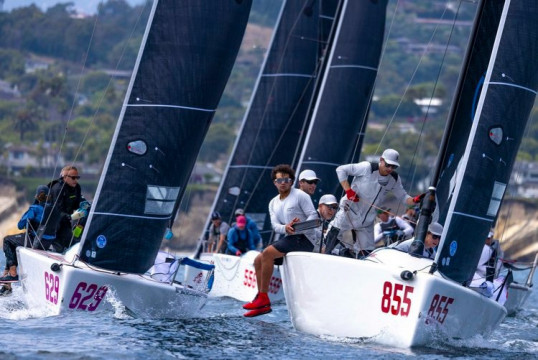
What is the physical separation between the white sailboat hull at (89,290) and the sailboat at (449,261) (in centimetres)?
110

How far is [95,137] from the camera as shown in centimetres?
8588

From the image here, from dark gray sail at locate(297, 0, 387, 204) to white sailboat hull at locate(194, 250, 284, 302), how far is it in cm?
222

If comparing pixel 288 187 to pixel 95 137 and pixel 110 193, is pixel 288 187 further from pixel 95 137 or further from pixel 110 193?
pixel 95 137

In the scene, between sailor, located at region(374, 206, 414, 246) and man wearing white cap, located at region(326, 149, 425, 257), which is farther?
sailor, located at region(374, 206, 414, 246)

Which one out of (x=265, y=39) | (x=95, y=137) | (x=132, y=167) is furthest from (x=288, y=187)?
(x=265, y=39)

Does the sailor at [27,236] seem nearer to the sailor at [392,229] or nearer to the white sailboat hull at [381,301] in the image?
the white sailboat hull at [381,301]

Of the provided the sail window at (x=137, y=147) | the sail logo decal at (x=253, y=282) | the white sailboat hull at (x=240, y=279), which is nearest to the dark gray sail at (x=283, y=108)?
the white sailboat hull at (x=240, y=279)

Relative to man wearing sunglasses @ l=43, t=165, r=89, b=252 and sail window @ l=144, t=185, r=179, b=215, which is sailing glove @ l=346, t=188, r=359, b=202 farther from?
man wearing sunglasses @ l=43, t=165, r=89, b=252

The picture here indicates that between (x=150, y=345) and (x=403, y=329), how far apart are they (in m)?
1.78

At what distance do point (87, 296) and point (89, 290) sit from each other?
0.05 metres

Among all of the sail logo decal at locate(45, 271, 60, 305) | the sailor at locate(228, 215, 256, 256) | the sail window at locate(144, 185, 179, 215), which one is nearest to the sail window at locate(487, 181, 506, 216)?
the sail window at locate(144, 185, 179, 215)

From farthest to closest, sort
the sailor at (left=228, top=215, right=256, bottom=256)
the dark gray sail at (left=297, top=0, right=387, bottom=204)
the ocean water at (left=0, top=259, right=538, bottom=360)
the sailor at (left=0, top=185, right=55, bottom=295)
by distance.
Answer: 1. the dark gray sail at (left=297, top=0, right=387, bottom=204)
2. the sailor at (left=228, top=215, right=256, bottom=256)
3. the sailor at (left=0, top=185, right=55, bottom=295)
4. the ocean water at (left=0, top=259, right=538, bottom=360)

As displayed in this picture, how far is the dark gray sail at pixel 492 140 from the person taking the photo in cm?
928

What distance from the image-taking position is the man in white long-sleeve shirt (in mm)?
9633
